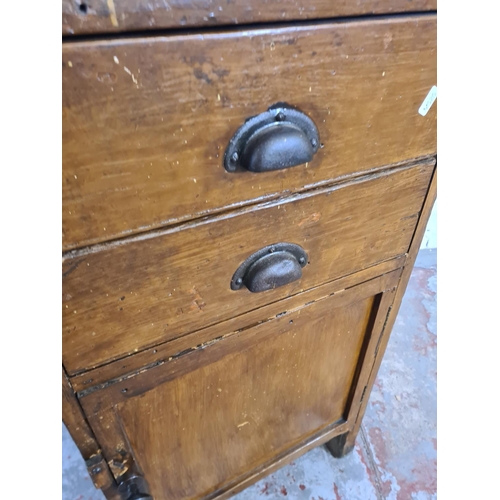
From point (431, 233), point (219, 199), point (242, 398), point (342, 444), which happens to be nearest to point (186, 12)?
point (219, 199)

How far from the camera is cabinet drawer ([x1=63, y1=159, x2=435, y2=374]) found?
17.0 inches

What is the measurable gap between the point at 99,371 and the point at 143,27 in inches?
Result: 14.7

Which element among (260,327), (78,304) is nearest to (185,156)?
(78,304)

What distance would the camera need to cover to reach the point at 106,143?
346 millimetres

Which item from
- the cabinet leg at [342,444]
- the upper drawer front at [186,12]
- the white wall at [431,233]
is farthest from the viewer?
the white wall at [431,233]

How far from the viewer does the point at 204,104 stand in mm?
360

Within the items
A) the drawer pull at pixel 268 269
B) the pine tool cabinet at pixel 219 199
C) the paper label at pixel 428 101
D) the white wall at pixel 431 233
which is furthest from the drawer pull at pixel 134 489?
the white wall at pixel 431 233

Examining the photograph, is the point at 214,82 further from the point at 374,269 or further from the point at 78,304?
the point at 374,269

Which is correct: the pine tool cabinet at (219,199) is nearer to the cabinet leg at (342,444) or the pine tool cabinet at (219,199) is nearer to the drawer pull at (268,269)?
the drawer pull at (268,269)

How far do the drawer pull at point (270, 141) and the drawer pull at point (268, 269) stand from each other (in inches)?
5.4

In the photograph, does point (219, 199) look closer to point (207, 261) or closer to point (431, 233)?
point (207, 261)

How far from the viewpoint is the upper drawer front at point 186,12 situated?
0.29 meters

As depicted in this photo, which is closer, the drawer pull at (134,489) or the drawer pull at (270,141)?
the drawer pull at (270,141)

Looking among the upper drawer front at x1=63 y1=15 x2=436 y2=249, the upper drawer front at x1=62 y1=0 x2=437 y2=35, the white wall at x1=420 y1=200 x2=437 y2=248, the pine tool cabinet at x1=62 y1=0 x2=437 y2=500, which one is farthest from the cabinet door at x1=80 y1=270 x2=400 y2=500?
the white wall at x1=420 y1=200 x2=437 y2=248
